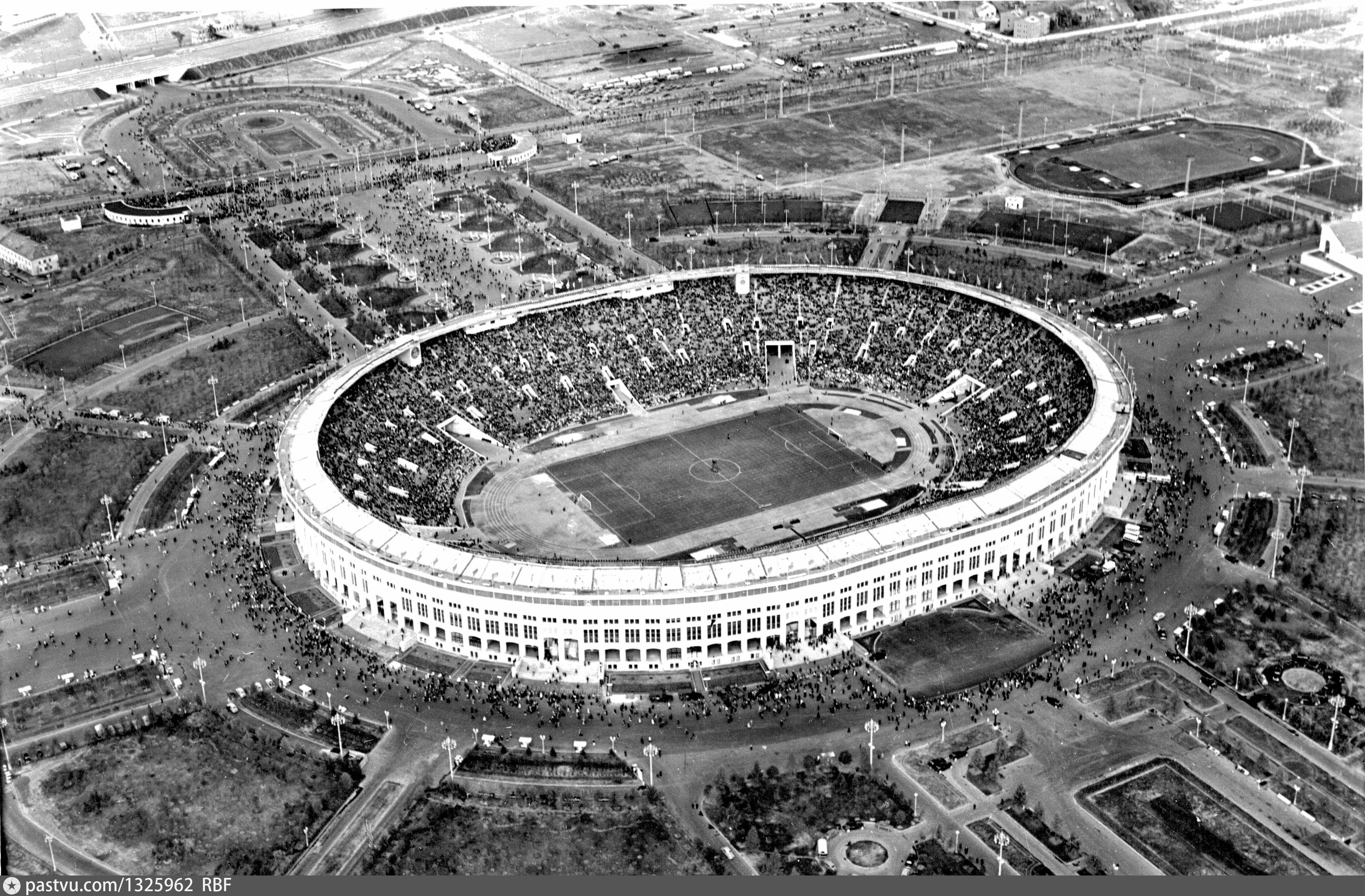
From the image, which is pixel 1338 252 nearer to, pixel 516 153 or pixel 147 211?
pixel 516 153

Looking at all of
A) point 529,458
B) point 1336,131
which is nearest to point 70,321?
point 529,458

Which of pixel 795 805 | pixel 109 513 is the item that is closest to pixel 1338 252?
pixel 795 805

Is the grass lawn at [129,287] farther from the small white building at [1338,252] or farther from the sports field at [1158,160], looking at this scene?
the small white building at [1338,252]

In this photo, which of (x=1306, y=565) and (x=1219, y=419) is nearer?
(x=1306, y=565)

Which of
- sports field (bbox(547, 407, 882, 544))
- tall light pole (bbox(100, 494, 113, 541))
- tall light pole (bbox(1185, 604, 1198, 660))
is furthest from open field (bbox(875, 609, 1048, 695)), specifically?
tall light pole (bbox(100, 494, 113, 541))

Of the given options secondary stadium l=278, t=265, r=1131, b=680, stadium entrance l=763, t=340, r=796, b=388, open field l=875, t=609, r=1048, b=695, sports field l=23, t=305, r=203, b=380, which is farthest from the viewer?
sports field l=23, t=305, r=203, b=380

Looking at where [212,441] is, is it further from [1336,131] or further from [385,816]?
[1336,131]

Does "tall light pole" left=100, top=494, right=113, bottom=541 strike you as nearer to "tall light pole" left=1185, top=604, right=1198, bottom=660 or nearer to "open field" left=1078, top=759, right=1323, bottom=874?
"open field" left=1078, top=759, right=1323, bottom=874

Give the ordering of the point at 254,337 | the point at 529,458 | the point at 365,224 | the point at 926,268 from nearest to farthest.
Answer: the point at 529,458 < the point at 254,337 < the point at 926,268 < the point at 365,224
